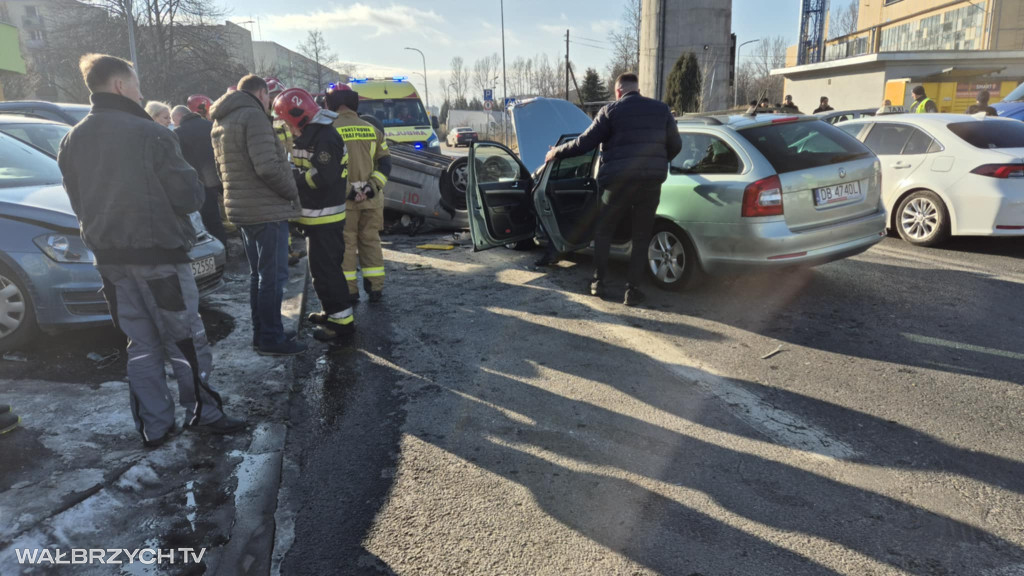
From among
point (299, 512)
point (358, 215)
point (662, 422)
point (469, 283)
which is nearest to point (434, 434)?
point (299, 512)

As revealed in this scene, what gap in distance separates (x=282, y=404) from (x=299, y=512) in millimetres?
1261

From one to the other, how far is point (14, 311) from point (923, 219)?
357 inches

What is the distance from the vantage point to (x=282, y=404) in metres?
3.94

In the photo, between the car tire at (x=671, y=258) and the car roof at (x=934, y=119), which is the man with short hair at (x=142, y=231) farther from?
the car roof at (x=934, y=119)

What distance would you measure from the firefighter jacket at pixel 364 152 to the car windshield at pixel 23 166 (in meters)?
2.31

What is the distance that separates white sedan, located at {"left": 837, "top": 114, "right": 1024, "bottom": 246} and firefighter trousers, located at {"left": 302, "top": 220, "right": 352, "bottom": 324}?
22.1 ft

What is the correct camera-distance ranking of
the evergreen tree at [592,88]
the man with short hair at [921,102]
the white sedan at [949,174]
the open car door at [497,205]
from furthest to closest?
the evergreen tree at [592,88] < the man with short hair at [921,102] < the open car door at [497,205] < the white sedan at [949,174]

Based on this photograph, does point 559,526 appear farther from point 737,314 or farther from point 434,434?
point 737,314

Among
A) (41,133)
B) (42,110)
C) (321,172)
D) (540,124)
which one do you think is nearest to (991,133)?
(540,124)

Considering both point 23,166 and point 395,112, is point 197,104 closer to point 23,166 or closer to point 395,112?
point 23,166

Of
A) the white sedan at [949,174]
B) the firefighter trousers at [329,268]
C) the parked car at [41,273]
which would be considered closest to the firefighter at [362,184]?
the firefighter trousers at [329,268]

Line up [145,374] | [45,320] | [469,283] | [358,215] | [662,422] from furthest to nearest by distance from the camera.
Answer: [469,283] → [358,215] → [45,320] → [662,422] → [145,374]

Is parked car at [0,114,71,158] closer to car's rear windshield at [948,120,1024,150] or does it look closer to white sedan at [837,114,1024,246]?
white sedan at [837,114,1024,246]

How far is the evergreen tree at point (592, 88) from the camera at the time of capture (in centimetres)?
4625
